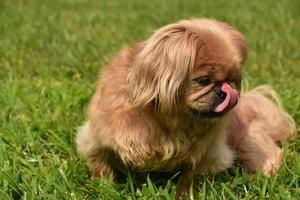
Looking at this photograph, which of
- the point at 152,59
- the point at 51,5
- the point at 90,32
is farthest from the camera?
the point at 51,5

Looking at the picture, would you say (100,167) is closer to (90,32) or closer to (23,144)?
(23,144)

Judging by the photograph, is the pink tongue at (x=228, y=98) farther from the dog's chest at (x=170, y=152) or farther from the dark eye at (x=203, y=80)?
the dog's chest at (x=170, y=152)

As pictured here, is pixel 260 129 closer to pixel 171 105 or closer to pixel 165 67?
pixel 171 105

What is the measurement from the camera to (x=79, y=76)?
16.6 feet

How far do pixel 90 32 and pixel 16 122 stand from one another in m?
2.83

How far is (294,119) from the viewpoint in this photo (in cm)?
416

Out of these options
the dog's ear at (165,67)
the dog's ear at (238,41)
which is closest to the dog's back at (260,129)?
the dog's ear at (238,41)

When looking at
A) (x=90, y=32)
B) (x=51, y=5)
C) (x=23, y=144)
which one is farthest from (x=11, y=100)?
(x=51, y=5)

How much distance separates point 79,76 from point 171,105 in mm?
2364

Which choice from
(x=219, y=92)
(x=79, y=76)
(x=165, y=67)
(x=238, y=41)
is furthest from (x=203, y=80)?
(x=79, y=76)

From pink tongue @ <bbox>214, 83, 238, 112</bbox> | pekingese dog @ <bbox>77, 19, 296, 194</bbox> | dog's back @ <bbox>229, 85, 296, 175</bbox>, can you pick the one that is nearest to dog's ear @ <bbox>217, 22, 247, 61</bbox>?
pekingese dog @ <bbox>77, 19, 296, 194</bbox>

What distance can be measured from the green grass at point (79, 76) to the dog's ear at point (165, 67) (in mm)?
457

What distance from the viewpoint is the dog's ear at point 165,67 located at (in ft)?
8.93

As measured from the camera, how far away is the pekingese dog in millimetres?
2756
